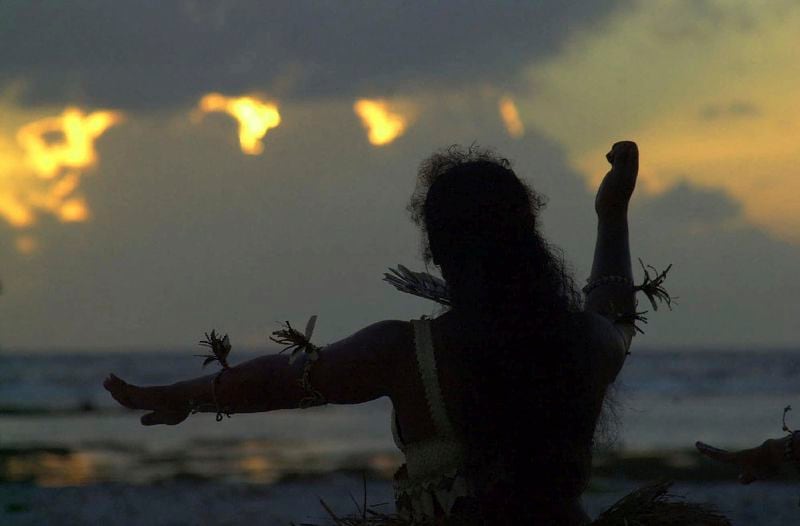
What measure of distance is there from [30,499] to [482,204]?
12058 millimetres

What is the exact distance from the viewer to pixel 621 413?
3.72 metres

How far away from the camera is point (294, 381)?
3.10 metres

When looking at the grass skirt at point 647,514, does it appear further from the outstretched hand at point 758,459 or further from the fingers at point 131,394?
the fingers at point 131,394

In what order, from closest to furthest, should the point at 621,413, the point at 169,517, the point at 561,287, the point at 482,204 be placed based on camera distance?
the point at 482,204
the point at 561,287
the point at 621,413
the point at 169,517

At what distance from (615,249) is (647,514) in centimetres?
87

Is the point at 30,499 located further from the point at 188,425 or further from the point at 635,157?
the point at 635,157

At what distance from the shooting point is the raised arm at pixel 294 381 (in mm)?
3074

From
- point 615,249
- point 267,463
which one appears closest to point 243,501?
point 267,463

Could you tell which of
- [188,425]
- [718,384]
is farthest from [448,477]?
[718,384]

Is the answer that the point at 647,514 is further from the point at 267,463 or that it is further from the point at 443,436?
the point at 267,463

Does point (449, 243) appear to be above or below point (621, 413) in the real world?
above

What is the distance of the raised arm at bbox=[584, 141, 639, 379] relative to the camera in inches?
145

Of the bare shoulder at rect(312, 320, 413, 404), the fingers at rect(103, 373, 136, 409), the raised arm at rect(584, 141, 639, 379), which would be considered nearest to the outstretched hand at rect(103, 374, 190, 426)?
the fingers at rect(103, 373, 136, 409)

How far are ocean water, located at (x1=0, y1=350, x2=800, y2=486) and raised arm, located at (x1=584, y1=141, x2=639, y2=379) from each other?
0.25m
